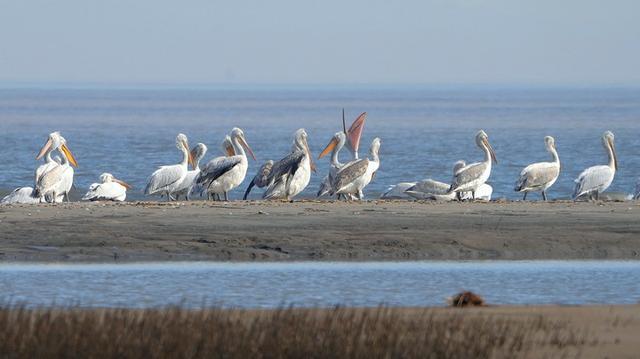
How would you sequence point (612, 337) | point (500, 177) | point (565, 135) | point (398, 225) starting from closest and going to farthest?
point (612, 337) → point (398, 225) → point (500, 177) → point (565, 135)

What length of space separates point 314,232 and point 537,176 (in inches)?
266

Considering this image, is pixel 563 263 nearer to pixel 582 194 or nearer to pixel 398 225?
pixel 398 225

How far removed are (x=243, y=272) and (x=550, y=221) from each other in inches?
161

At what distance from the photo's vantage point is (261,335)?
8055mm

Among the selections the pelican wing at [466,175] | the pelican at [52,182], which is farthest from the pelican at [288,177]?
the pelican at [52,182]

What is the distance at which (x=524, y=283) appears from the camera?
39.3 ft

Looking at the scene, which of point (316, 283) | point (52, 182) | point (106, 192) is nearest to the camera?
point (316, 283)

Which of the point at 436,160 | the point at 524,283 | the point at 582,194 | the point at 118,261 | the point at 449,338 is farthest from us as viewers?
the point at 436,160

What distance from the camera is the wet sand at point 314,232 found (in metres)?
13.6

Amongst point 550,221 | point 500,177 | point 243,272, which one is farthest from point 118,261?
point 500,177

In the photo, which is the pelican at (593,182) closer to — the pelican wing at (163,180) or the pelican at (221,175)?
the pelican at (221,175)

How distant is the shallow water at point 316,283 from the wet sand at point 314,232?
0.47 meters

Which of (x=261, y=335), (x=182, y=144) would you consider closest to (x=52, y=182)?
(x=182, y=144)

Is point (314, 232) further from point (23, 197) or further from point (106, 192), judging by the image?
point (23, 197)
